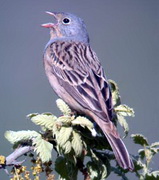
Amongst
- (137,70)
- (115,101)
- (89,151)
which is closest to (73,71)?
(115,101)

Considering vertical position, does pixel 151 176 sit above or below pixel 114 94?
below

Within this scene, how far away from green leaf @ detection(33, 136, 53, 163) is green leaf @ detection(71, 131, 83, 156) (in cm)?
10

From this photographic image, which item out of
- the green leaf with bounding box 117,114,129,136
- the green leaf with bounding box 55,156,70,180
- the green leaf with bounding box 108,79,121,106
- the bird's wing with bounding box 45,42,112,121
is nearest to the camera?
the green leaf with bounding box 55,156,70,180

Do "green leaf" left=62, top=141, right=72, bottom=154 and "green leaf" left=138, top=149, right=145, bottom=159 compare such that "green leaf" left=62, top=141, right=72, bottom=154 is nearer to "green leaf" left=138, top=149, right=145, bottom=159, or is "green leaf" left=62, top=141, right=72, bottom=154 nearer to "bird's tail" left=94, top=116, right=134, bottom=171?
"bird's tail" left=94, top=116, right=134, bottom=171

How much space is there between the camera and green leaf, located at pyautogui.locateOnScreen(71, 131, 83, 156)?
205 cm

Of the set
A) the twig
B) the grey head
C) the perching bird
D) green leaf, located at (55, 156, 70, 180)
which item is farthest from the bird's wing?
the twig

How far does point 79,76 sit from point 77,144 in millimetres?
1357

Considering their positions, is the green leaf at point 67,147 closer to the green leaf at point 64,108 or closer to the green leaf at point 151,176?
the green leaf at point 64,108

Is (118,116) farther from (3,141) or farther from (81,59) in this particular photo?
(3,141)

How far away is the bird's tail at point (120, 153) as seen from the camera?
219cm

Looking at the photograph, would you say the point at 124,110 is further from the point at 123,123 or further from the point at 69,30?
the point at 69,30

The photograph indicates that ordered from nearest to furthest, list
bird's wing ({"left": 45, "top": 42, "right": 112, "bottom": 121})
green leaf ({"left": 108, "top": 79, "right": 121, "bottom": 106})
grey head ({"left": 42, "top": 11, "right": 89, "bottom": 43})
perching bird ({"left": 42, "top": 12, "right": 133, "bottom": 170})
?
green leaf ({"left": 108, "top": 79, "right": 121, "bottom": 106}) → perching bird ({"left": 42, "top": 12, "right": 133, "bottom": 170}) → bird's wing ({"left": 45, "top": 42, "right": 112, "bottom": 121}) → grey head ({"left": 42, "top": 11, "right": 89, "bottom": 43})

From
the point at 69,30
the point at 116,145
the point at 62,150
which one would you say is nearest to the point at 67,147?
the point at 62,150

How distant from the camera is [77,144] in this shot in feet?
6.78
